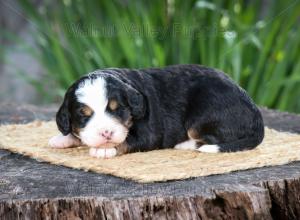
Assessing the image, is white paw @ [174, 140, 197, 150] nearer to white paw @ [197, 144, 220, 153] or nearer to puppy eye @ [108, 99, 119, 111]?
white paw @ [197, 144, 220, 153]

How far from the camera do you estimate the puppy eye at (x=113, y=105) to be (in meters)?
3.91

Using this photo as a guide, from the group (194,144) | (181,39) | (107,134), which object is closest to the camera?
(107,134)

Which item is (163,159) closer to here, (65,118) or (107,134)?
(107,134)

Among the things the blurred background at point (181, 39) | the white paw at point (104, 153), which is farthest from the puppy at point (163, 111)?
the blurred background at point (181, 39)

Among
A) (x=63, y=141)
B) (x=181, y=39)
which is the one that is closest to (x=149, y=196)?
(x=63, y=141)

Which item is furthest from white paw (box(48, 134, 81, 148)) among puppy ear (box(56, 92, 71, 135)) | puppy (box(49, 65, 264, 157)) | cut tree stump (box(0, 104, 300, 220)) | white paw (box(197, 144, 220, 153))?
white paw (box(197, 144, 220, 153))

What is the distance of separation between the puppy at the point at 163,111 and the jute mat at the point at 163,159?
8 centimetres

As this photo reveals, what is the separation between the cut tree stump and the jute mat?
0.26 ft

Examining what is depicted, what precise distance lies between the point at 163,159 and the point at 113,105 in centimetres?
43

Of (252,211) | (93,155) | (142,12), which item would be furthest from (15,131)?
(142,12)

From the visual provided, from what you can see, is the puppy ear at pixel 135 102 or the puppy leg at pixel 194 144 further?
the puppy leg at pixel 194 144

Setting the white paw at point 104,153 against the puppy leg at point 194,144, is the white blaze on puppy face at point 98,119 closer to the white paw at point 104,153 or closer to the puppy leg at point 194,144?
the white paw at point 104,153

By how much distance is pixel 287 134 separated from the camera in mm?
4738

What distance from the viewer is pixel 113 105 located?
12.9 feet
